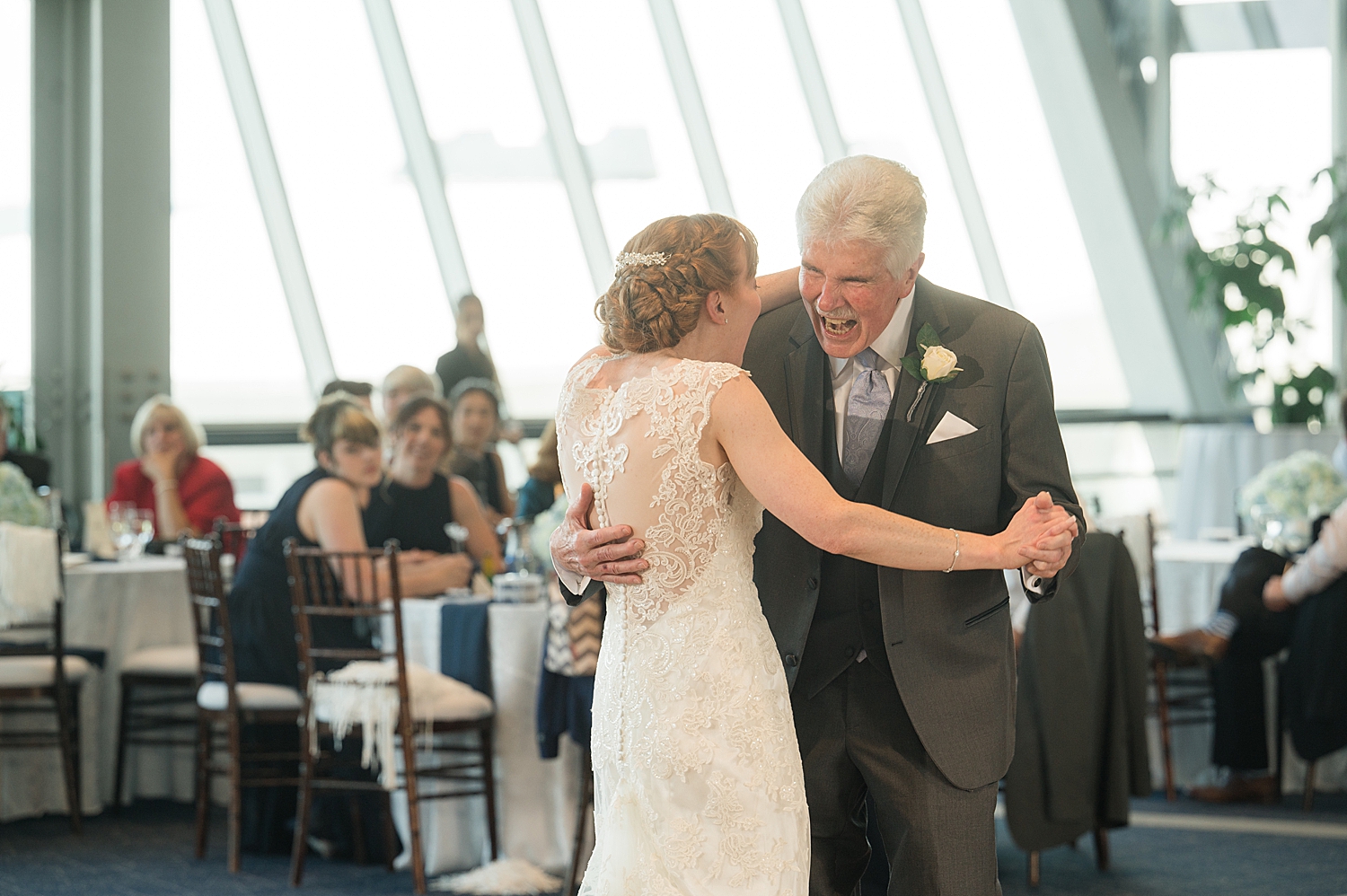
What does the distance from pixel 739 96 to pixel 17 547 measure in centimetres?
607

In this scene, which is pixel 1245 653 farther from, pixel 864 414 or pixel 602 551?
pixel 602 551

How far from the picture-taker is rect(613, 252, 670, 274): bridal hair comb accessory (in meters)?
2.03

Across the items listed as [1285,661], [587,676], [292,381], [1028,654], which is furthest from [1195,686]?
[292,381]

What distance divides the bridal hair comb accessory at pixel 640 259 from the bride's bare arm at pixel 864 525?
31 cm

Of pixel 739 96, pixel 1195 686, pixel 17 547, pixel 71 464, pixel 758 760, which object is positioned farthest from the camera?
pixel 739 96

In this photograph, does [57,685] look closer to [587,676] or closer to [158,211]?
[587,676]

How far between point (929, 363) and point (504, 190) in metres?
6.89

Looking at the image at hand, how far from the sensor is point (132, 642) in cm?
521

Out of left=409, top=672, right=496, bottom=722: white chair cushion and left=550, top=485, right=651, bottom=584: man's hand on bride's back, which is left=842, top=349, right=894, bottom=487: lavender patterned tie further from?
left=409, top=672, right=496, bottom=722: white chair cushion

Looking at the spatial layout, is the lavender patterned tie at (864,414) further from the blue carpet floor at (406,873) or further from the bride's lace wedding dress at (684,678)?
the blue carpet floor at (406,873)

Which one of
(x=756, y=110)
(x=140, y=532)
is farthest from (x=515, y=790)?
(x=756, y=110)

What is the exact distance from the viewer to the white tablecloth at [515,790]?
408cm

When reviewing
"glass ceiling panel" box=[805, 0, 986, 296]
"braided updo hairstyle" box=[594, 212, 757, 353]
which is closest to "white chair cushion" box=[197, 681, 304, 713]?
"braided updo hairstyle" box=[594, 212, 757, 353]

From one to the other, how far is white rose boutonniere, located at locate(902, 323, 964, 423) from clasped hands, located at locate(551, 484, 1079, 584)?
0.77ft
